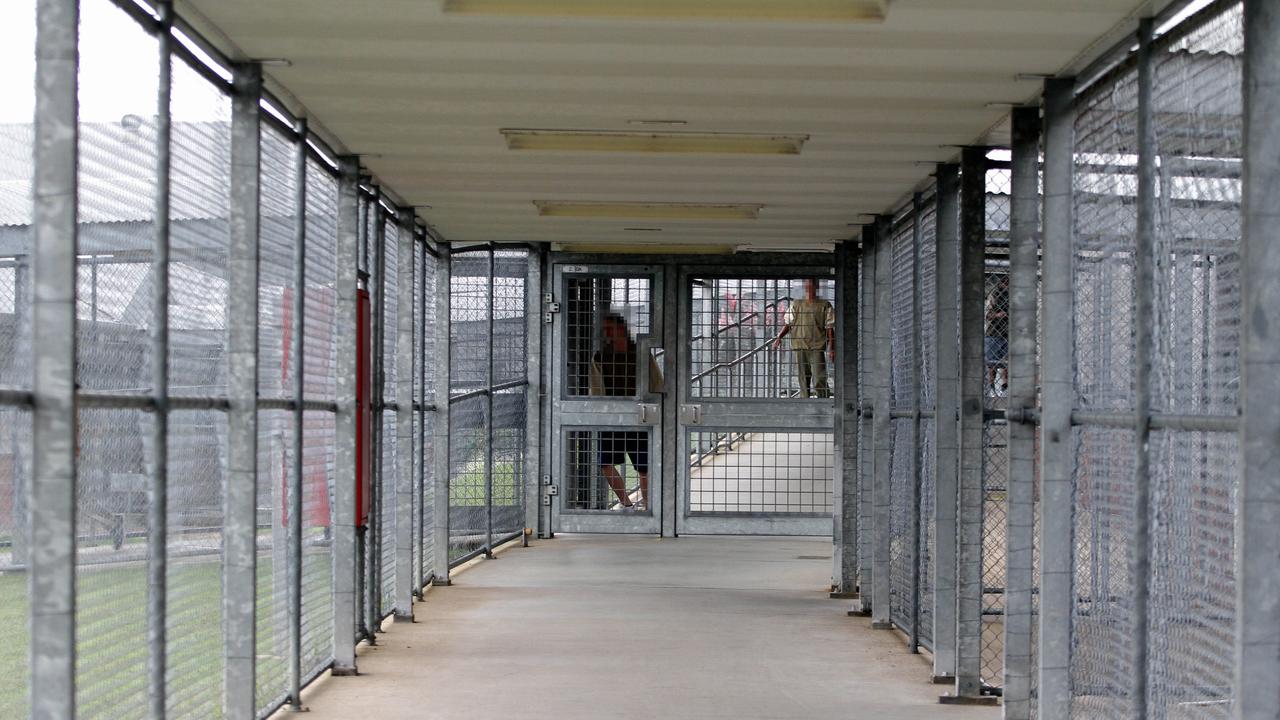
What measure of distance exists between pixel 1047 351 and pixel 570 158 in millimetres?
2783

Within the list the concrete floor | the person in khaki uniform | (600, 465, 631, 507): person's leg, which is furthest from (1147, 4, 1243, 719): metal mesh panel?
(600, 465, 631, 507): person's leg

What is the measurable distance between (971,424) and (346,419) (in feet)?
9.65

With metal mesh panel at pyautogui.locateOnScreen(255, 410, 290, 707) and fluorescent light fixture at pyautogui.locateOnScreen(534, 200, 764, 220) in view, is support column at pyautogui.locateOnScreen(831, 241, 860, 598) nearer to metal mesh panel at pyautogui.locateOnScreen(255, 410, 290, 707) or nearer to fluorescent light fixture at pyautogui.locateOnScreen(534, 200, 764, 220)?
fluorescent light fixture at pyautogui.locateOnScreen(534, 200, 764, 220)

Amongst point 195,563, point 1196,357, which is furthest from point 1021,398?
point 195,563

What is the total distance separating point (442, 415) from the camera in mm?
10719

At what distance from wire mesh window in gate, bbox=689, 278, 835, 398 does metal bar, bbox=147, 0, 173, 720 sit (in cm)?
963

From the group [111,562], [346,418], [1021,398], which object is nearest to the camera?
[111,562]

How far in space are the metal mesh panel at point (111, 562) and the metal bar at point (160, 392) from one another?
1.2 inches

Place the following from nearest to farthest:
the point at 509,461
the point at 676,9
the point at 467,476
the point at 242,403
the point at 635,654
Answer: the point at 676,9 → the point at 242,403 → the point at 635,654 → the point at 467,476 → the point at 509,461

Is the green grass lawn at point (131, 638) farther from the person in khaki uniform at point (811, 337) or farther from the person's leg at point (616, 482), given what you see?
the person in khaki uniform at point (811, 337)

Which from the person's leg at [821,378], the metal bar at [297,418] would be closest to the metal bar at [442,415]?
the metal bar at [297,418]

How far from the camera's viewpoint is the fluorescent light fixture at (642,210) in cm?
931

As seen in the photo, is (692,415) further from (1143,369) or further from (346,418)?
(1143,369)

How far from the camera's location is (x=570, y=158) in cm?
752
